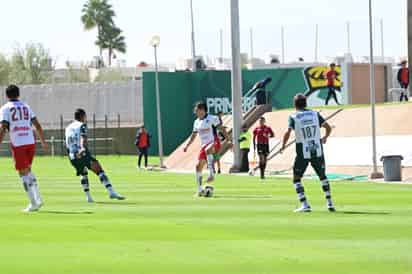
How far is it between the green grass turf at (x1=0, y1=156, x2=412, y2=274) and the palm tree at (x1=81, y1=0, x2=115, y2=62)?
328ft

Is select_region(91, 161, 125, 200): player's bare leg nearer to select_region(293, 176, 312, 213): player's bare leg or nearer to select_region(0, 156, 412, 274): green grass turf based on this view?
select_region(0, 156, 412, 274): green grass turf

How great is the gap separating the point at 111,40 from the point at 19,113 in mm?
105954

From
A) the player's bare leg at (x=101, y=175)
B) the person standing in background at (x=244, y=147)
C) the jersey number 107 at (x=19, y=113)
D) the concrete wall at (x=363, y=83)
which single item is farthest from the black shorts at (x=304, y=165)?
the concrete wall at (x=363, y=83)

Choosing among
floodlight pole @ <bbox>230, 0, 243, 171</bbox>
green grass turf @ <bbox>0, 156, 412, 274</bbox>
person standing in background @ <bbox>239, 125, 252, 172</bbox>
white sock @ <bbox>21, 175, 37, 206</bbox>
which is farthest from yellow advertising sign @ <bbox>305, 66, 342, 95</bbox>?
white sock @ <bbox>21, 175, 37, 206</bbox>

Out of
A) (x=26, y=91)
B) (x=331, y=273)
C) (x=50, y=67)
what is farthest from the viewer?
(x=50, y=67)

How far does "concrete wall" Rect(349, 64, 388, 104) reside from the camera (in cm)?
6250

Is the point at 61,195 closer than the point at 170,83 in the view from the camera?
Yes

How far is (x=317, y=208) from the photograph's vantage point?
66.2ft

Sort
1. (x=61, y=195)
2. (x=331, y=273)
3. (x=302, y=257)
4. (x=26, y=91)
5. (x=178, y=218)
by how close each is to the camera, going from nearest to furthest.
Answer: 1. (x=331, y=273)
2. (x=302, y=257)
3. (x=178, y=218)
4. (x=61, y=195)
5. (x=26, y=91)

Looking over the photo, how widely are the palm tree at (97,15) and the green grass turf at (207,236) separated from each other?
99852 mm

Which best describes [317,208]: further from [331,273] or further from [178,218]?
[331,273]

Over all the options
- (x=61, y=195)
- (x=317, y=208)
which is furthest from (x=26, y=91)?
(x=317, y=208)

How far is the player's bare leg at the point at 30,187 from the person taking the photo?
19.7 metres

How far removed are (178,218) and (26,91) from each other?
59.5 m
